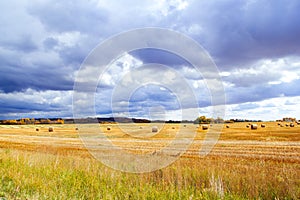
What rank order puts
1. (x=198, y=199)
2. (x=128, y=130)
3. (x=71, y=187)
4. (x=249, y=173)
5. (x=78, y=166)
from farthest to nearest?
(x=128, y=130) → (x=78, y=166) → (x=249, y=173) → (x=71, y=187) → (x=198, y=199)

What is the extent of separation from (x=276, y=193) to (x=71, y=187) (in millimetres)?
5531

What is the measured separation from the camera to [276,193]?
288 inches

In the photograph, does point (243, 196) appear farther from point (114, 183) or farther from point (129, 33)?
point (129, 33)

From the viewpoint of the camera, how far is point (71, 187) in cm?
810

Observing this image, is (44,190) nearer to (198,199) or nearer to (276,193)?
(198,199)

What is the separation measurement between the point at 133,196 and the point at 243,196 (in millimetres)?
2815

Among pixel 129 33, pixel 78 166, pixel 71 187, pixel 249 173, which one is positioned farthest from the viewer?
pixel 129 33

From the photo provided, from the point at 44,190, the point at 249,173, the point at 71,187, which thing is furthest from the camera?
the point at 249,173

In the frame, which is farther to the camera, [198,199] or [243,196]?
[243,196]

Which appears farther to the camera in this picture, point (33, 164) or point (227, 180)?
point (33, 164)

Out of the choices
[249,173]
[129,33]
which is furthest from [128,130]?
[249,173]

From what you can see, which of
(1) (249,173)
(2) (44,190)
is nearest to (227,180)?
(1) (249,173)

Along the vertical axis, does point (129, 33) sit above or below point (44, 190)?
above

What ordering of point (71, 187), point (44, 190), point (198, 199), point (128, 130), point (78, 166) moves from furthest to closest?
point (128, 130) → point (78, 166) → point (71, 187) → point (44, 190) → point (198, 199)
